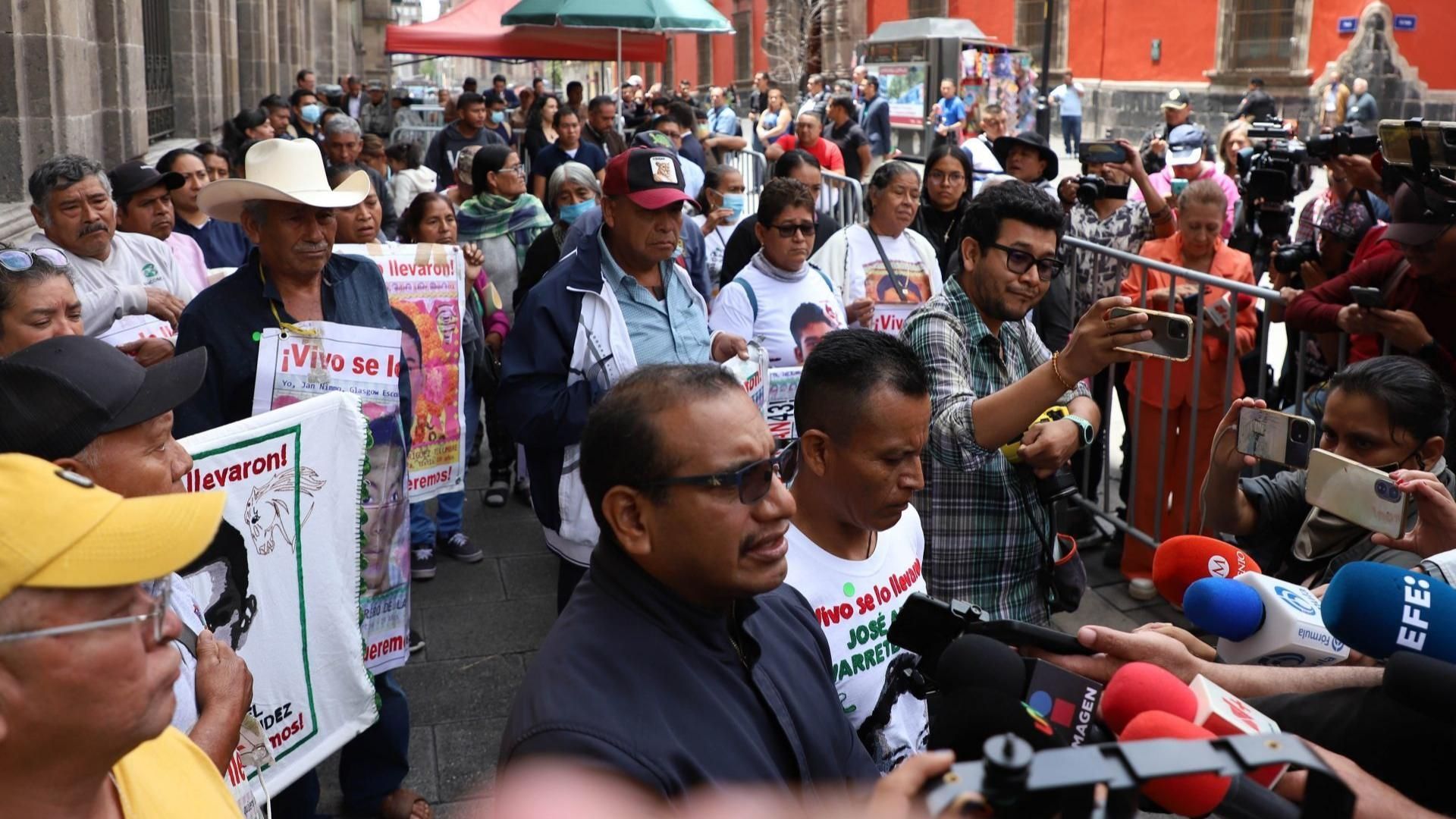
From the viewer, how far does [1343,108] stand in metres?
24.9

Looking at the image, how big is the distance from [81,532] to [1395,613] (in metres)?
1.83

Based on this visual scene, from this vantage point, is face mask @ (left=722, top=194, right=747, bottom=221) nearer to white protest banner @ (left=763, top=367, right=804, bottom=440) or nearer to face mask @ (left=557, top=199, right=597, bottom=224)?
face mask @ (left=557, top=199, right=597, bottom=224)

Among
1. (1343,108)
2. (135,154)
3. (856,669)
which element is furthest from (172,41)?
(1343,108)

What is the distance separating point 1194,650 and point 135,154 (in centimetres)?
910

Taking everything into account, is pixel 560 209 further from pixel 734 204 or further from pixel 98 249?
pixel 98 249

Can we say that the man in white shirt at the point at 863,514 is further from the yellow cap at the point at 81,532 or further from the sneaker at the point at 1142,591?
the sneaker at the point at 1142,591

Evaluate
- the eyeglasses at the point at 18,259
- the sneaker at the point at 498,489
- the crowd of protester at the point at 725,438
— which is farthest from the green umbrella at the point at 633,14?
the eyeglasses at the point at 18,259

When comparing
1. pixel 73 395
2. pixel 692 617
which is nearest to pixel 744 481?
pixel 692 617

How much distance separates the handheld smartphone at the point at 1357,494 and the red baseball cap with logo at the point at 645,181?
2.28 m

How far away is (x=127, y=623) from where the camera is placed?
5.45 ft

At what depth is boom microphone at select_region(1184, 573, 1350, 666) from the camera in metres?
2.29

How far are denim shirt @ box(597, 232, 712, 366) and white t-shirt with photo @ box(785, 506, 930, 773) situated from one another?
5.22 ft

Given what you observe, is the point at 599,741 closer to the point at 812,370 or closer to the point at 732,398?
the point at 732,398

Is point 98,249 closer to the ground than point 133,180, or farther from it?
closer to the ground
